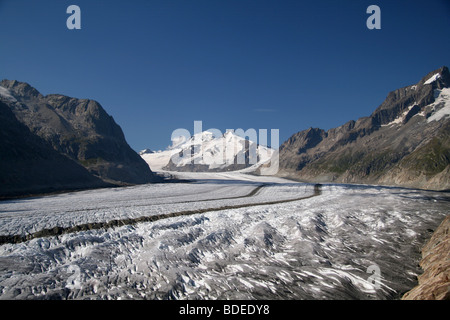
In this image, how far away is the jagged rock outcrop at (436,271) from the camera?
8477 millimetres

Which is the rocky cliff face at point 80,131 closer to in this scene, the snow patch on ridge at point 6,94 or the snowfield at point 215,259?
the snow patch on ridge at point 6,94

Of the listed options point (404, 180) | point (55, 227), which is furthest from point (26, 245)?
point (404, 180)

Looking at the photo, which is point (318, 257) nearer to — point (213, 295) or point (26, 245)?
point (213, 295)

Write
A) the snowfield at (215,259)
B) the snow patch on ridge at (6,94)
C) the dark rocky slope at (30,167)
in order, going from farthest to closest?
the snow patch on ridge at (6,94) → the dark rocky slope at (30,167) → the snowfield at (215,259)

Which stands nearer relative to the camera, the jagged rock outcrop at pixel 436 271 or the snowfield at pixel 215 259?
the jagged rock outcrop at pixel 436 271

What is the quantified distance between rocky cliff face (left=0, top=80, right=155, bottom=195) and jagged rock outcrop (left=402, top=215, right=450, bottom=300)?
105389 mm

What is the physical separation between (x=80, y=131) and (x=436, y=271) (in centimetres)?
16892

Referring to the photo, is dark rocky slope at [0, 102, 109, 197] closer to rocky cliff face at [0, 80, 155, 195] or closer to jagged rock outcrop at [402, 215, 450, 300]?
rocky cliff face at [0, 80, 155, 195]

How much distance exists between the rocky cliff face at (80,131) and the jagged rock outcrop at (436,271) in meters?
105

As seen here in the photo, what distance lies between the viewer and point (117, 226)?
20.8 m

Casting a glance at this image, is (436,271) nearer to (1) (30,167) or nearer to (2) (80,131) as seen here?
(1) (30,167)

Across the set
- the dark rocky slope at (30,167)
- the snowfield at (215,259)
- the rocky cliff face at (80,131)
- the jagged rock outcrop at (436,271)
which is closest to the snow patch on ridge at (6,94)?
the rocky cliff face at (80,131)

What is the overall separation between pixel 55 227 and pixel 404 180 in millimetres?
159913

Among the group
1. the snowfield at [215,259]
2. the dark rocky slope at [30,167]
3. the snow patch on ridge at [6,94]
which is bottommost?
the snowfield at [215,259]
